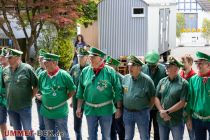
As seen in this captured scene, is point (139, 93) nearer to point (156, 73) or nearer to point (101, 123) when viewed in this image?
point (101, 123)

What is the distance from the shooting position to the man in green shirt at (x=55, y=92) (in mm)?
7027

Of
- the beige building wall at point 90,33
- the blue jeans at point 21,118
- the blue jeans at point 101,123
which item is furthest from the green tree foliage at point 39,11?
the blue jeans at point 101,123

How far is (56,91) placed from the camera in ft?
23.0

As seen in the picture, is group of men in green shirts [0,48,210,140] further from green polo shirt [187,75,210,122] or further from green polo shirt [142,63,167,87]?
green polo shirt [142,63,167,87]

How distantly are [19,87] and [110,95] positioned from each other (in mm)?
1479

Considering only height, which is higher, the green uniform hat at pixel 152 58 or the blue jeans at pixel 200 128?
the green uniform hat at pixel 152 58

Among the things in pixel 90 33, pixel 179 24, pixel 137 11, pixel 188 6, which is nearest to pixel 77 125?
pixel 137 11

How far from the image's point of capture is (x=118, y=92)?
7.02 m

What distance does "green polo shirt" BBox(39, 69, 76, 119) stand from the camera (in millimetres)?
7027

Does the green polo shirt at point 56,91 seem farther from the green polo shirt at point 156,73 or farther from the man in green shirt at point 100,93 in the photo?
the green polo shirt at point 156,73

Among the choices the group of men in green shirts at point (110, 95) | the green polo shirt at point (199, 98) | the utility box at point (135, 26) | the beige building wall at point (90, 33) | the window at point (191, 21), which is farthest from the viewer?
the window at point (191, 21)

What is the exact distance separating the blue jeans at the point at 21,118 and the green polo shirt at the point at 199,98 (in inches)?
103

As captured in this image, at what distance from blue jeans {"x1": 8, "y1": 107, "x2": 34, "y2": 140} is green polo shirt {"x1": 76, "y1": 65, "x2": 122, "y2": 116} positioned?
1001mm

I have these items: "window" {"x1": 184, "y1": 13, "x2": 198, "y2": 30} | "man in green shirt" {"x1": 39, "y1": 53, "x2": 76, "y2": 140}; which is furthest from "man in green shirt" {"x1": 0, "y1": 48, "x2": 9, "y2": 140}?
"window" {"x1": 184, "y1": 13, "x2": 198, "y2": 30}
